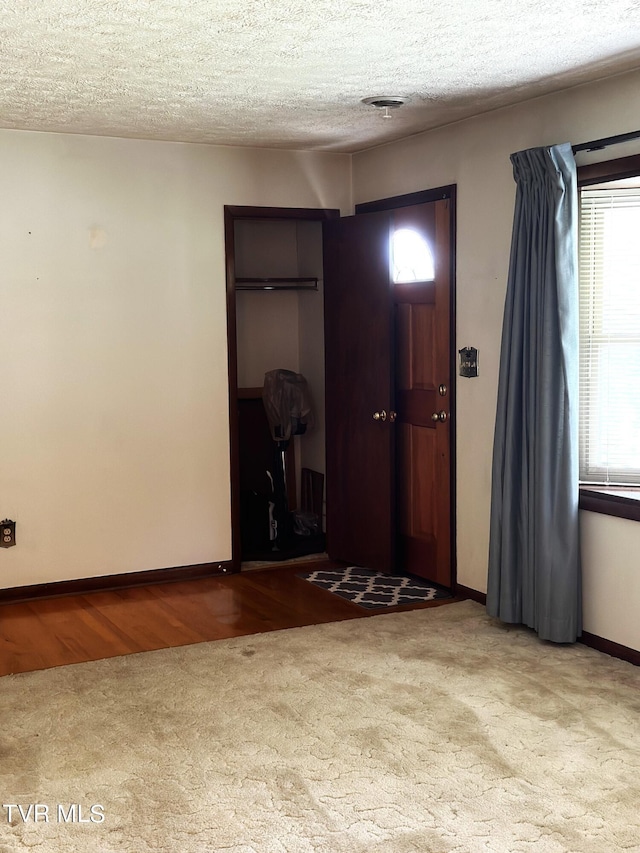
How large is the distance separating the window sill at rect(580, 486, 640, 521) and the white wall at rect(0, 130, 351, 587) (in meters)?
2.33

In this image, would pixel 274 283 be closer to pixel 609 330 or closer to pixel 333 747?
pixel 609 330

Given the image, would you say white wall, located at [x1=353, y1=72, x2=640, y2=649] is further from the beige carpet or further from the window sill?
the beige carpet

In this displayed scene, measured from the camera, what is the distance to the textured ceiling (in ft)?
10.4

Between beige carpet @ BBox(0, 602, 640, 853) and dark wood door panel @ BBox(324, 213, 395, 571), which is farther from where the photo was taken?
dark wood door panel @ BBox(324, 213, 395, 571)

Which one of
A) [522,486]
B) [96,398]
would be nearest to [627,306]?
[522,486]

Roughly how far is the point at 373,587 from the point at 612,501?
169cm

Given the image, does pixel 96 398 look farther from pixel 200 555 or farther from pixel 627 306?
pixel 627 306

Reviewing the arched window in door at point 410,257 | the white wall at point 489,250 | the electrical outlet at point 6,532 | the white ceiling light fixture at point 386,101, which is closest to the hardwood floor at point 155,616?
the electrical outlet at point 6,532

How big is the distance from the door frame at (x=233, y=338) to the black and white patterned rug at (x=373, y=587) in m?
0.52

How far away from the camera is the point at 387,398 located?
5.59 m

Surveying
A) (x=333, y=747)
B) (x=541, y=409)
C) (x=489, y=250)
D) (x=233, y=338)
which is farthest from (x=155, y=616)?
(x=489, y=250)

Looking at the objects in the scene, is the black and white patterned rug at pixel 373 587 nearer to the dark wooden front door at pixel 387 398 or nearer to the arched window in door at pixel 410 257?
the dark wooden front door at pixel 387 398

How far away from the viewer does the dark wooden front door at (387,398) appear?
533cm

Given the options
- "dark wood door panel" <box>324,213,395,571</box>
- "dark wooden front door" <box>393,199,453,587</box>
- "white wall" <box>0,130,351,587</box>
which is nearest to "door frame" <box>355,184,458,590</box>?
"dark wooden front door" <box>393,199,453,587</box>
